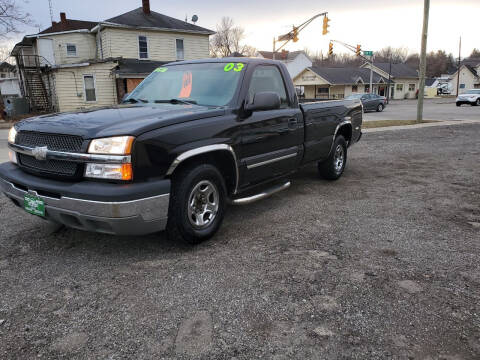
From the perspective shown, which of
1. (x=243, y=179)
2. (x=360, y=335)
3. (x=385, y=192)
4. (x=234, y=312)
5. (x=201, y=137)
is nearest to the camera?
(x=360, y=335)

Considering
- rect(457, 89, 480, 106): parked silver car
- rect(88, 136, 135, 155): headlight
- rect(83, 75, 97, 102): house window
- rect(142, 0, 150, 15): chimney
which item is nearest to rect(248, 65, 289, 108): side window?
rect(88, 136, 135, 155): headlight

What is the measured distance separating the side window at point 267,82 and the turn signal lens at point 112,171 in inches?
70.6

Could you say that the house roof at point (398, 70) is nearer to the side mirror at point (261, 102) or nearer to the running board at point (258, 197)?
the running board at point (258, 197)

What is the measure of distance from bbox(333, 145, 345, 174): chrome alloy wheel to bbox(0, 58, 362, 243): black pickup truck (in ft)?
5.42

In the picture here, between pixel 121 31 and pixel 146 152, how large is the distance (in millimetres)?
25888

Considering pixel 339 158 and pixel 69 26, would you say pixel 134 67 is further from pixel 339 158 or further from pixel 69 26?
pixel 339 158

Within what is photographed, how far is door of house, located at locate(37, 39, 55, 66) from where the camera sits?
27.2 metres

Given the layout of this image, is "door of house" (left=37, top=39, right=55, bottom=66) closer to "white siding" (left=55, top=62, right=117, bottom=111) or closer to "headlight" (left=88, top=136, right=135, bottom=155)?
"white siding" (left=55, top=62, right=117, bottom=111)

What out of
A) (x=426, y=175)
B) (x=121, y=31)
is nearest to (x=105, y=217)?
(x=426, y=175)

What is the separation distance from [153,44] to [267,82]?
81.6 ft

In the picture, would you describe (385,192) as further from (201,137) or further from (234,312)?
(234,312)

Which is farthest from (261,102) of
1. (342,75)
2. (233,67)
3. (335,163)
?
(342,75)

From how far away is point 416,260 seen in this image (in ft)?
11.7

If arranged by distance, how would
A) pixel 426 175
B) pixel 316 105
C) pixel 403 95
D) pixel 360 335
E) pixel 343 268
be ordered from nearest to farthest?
pixel 360 335
pixel 343 268
pixel 316 105
pixel 426 175
pixel 403 95
